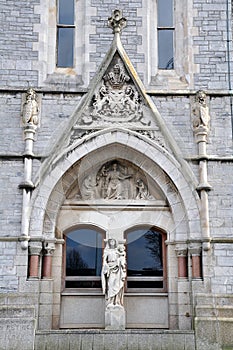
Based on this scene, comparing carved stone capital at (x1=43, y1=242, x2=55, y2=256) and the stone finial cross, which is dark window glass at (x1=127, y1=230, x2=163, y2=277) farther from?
the stone finial cross

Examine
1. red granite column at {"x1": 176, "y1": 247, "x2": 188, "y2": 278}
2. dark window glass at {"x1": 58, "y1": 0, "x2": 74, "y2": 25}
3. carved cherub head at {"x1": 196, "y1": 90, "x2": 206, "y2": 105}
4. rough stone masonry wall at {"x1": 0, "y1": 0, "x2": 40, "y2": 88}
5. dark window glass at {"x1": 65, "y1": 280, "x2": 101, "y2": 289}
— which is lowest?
dark window glass at {"x1": 65, "y1": 280, "x2": 101, "y2": 289}

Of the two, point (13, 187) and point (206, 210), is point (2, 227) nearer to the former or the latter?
point (13, 187)

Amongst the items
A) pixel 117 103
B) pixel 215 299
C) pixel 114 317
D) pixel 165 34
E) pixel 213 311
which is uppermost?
pixel 165 34

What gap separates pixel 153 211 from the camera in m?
10.4

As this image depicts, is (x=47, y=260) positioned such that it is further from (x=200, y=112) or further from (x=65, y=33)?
(x=65, y=33)

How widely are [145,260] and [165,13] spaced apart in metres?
5.26

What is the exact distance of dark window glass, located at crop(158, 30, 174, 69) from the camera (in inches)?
442

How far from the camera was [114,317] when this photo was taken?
9492mm

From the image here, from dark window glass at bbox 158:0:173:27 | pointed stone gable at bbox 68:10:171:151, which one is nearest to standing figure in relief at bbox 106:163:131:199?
pointed stone gable at bbox 68:10:171:151

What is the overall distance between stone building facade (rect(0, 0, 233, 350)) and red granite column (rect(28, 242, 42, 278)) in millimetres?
18

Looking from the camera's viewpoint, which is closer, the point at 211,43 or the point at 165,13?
the point at 211,43

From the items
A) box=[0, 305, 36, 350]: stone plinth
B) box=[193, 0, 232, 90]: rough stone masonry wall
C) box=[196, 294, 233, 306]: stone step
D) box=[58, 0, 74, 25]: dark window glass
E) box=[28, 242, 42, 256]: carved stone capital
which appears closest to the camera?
box=[0, 305, 36, 350]: stone plinth

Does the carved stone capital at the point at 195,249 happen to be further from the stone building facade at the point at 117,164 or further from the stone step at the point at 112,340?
the stone step at the point at 112,340

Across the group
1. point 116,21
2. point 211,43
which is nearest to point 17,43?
point 116,21
